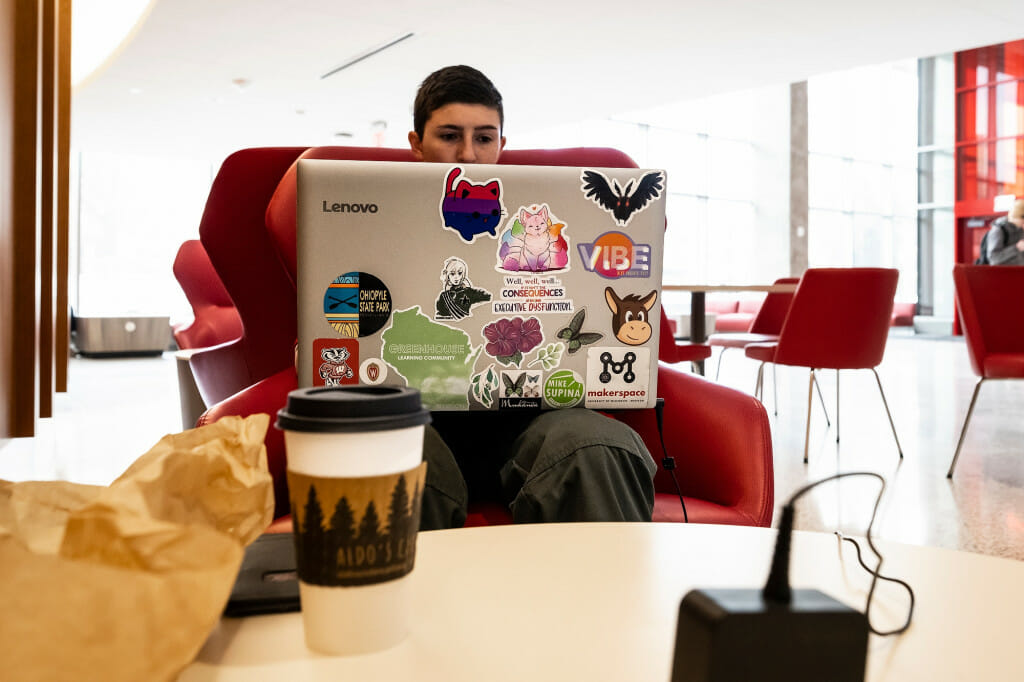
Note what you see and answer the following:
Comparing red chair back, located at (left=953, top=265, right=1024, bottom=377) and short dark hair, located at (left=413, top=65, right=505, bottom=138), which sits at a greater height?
short dark hair, located at (left=413, top=65, right=505, bottom=138)

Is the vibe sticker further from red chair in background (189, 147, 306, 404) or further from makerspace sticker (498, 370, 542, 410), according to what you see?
red chair in background (189, 147, 306, 404)

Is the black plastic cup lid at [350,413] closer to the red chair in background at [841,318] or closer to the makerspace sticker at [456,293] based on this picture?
the makerspace sticker at [456,293]

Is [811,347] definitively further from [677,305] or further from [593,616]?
[677,305]

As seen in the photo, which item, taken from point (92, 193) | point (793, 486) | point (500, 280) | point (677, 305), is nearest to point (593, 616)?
point (500, 280)

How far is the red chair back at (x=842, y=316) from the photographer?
323 centimetres

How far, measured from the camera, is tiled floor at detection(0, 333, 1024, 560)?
2.29 meters

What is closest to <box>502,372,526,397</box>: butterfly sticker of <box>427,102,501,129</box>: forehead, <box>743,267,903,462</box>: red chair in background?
<box>427,102,501,129</box>: forehead

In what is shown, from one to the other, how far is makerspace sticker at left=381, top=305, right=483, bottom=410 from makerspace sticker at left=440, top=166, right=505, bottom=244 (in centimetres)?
10

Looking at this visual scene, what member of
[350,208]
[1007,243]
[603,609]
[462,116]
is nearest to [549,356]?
[350,208]

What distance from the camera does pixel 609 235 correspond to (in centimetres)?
87

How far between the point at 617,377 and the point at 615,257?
0.13 metres

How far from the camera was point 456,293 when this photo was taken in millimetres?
844

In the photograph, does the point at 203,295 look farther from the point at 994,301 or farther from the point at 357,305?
the point at 994,301

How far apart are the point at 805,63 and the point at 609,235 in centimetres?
667
